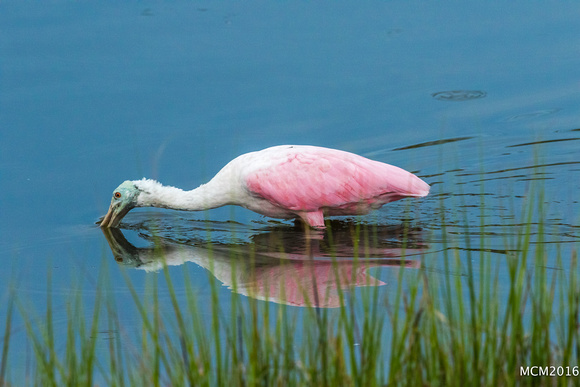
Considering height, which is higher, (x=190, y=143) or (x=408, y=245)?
(x=190, y=143)

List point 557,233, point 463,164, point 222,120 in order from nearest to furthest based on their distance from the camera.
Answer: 1. point 557,233
2. point 463,164
3. point 222,120

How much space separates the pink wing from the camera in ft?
24.6

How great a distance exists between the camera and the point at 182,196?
7.86 metres

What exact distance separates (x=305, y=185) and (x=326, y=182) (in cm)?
18

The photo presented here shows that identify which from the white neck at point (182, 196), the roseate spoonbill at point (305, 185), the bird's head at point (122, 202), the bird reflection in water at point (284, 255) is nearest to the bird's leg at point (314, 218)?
the roseate spoonbill at point (305, 185)

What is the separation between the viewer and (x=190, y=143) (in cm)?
934

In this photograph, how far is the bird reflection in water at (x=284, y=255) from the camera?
6.44 metres

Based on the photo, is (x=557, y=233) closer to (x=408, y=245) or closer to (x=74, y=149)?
(x=408, y=245)

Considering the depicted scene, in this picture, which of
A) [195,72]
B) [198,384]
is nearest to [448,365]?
[198,384]

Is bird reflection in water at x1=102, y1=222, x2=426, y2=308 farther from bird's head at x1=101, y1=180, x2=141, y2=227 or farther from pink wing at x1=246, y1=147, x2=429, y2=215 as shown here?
pink wing at x1=246, y1=147, x2=429, y2=215

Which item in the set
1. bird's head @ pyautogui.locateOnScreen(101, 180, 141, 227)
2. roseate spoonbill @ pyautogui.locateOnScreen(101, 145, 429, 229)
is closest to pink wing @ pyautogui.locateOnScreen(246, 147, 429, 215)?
roseate spoonbill @ pyautogui.locateOnScreen(101, 145, 429, 229)

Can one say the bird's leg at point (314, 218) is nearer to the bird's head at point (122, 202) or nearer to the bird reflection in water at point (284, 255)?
the bird reflection in water at point (284, 255)

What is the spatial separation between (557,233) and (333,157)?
1890 millimetres

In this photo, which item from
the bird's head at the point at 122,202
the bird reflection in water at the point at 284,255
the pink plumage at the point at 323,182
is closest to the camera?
the bird reflection in water at the point at 284,255
